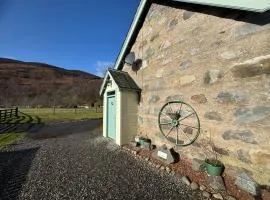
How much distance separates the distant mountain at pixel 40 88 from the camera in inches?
2530

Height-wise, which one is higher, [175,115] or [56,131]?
[175,115]

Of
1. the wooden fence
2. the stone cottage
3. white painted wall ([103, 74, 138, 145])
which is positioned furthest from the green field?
the stone cottage

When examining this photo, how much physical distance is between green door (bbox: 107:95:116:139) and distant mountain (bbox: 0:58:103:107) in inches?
1772

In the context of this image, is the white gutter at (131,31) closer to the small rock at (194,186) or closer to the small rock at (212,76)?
the small rock at (212,76)

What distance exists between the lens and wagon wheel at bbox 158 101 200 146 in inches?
235

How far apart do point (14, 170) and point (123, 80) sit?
18.4 ft

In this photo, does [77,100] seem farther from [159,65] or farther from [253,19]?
[253,19]

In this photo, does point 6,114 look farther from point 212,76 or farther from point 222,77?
point 222,77

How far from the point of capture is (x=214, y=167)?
4.85m

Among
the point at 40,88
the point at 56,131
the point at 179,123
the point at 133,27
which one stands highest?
the point at 40,88

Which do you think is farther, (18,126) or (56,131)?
(18,126)

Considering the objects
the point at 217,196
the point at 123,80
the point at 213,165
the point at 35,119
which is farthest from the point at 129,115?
the point at 35,119

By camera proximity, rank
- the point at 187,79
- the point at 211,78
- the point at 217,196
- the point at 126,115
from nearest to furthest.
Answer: the point at 217,196 < the point at 211,78 < the point at 187,79 < the point at 126,115

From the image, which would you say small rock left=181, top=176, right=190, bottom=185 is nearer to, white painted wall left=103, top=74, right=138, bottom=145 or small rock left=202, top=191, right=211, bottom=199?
small rock left=202, top=191, right=211, bottom=199
